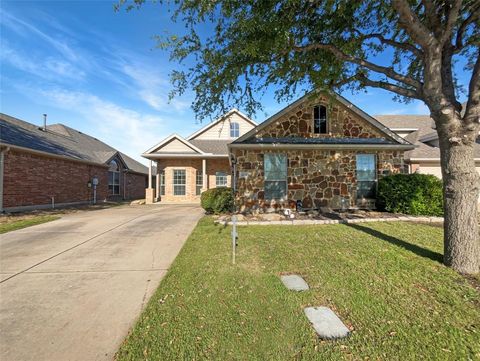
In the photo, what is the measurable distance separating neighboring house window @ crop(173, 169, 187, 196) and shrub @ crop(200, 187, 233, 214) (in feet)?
24.3

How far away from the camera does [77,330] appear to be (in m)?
2.73

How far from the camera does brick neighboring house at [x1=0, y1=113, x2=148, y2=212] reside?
38.7 ft

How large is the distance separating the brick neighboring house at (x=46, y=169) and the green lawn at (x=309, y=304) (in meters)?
12.6

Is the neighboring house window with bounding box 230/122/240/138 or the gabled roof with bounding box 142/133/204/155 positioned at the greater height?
the neighboring house window with bounding box 230/122/240/138

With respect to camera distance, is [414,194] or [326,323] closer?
[326,323]

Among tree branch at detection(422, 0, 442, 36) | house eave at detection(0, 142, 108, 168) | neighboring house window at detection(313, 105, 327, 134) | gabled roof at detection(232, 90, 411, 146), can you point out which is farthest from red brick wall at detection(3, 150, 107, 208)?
tree branch at detection(422, 0, 442, 36)

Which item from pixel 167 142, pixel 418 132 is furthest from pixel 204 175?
pixel 418 132

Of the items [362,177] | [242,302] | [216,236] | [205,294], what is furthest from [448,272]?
[362,177]

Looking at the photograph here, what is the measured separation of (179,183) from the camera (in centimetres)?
1753

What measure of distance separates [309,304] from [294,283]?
63 cm

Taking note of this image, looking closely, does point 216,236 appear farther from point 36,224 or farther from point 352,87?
point 36,224

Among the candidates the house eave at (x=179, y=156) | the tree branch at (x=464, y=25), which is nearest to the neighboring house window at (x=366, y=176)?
the tree branch at (x=464, y=25)

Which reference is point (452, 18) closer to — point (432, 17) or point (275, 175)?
point (432, 17)

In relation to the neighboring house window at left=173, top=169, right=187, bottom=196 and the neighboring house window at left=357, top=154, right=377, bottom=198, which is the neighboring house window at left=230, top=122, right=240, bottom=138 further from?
the neighboring house window at left=357, top=154, right=377, bottom=198
